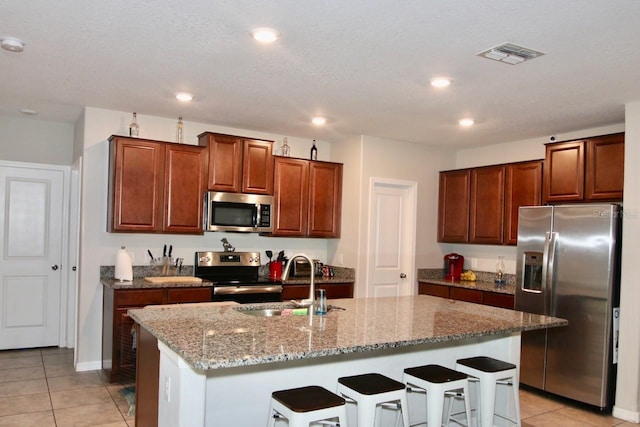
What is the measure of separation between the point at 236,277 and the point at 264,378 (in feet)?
9.62

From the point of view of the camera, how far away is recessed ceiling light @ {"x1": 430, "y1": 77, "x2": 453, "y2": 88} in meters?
3.55

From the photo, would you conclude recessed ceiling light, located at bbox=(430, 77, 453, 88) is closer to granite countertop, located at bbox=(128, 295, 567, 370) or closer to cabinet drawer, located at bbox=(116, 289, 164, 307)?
granite countertop, located at bbox=(128, 295, 567, 370)

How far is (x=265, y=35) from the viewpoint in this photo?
285cm

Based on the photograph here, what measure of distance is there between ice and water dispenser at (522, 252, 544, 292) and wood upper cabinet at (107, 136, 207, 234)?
315cm

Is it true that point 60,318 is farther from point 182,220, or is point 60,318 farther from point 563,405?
point 563,405

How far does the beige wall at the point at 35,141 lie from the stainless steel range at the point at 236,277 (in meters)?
1.97

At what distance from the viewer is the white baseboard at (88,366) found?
15.5 feet

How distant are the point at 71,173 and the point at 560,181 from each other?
5.16 metres

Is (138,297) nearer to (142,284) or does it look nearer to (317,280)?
(142,284)

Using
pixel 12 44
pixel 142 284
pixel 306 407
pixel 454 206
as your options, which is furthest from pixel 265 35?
pixel 454 206

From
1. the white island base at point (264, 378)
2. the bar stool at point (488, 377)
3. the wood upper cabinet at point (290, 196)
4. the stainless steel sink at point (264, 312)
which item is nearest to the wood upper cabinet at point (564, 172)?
the white island base at point (264, 378)

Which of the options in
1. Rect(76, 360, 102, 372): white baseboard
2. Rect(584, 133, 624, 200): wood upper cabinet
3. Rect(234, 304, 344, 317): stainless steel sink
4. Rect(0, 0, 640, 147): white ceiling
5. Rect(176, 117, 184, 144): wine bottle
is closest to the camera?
Rect(0, 0, 640, 147): white ceiling

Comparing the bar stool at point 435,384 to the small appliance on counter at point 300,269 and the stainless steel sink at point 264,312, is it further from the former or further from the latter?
the small appliance on counter at point 300,269

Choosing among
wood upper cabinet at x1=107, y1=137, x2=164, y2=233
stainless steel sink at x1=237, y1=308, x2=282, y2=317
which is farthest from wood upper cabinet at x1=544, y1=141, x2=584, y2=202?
wood upper cabinet at x1=107, y1=137, x2=164, y2=233
